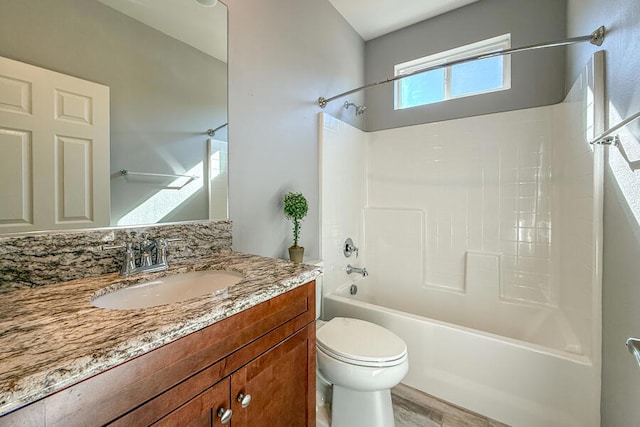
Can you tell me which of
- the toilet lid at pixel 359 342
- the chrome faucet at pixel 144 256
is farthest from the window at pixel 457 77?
the chrome faucet at pixel 144 256

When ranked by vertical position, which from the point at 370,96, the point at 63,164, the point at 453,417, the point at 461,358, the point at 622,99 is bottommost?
the point at 453,417

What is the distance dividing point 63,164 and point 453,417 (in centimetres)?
210

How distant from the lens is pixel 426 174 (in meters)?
2.37

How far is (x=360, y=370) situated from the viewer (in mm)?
1214

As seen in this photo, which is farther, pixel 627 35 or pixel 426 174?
pixel 426 174

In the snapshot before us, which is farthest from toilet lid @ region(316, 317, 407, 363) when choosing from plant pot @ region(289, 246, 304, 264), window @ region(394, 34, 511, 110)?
window @ region(394, 34, 511, 110)

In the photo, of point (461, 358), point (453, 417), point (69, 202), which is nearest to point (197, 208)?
point (69, 202)

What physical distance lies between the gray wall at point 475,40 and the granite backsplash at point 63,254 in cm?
223

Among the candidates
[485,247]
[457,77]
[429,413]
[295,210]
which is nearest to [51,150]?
[295,210]

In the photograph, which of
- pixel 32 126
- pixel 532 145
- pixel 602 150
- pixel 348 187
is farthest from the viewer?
pixel 348 187

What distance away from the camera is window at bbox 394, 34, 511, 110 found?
2154mm

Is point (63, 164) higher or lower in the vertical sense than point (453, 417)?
higher

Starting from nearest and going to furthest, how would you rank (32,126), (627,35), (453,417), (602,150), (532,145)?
(32,126) < (627,35) < (602,150) < (453,417) < (532,145)

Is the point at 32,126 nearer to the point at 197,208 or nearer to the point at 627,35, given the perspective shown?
the point at 197,208
